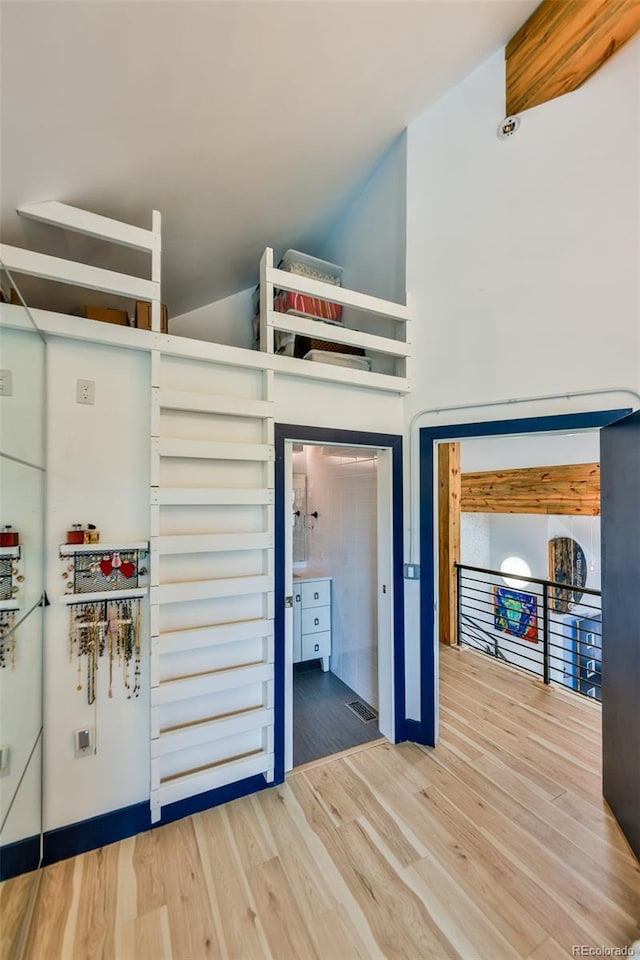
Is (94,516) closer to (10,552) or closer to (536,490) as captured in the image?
(10,552)

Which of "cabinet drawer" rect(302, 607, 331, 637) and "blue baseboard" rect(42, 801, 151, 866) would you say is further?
Answer: "cabinet drawer" rect(302, 607, 331, 637)

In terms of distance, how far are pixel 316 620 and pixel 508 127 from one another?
148 inches

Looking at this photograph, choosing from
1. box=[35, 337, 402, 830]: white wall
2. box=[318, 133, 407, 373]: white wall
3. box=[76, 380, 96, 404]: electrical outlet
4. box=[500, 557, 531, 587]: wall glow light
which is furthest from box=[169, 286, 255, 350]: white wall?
box=[500, 557, 531, 587]: wall glow light

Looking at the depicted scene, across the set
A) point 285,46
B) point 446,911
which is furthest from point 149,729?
point 285,46

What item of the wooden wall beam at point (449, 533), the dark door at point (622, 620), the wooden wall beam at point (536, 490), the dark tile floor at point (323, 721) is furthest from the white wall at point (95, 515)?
the wooden wall beam at point (536, 490)

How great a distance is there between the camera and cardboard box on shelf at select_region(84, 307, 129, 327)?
1871 millimetres

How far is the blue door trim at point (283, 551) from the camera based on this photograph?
7.09ft

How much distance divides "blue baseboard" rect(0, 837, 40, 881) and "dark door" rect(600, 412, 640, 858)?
8.49 feet

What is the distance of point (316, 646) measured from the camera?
3.54m

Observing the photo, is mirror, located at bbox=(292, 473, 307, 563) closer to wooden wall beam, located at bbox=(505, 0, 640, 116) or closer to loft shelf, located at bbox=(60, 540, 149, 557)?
loft shelf, located at bbox=(60, 540, 149, 557)

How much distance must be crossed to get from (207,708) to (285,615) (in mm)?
617

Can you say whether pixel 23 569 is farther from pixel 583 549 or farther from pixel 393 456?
pixel 583 549

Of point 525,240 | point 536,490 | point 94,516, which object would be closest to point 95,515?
point 94,516

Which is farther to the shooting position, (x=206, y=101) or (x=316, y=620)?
(x=316, y=620)
